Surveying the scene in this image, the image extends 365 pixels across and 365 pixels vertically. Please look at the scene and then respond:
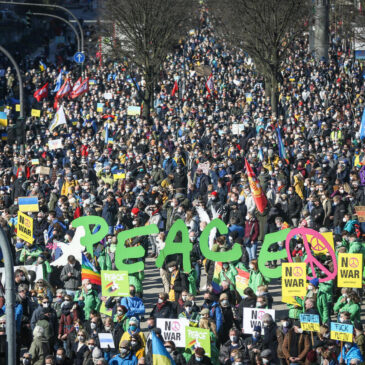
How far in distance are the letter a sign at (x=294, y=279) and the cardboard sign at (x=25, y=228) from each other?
5393mm

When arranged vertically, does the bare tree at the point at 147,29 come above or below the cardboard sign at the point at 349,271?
above

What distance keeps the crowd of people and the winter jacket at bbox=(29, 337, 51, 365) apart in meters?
0.02

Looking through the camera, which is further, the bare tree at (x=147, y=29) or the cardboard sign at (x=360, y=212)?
the bare tree at (x=147, y=29)

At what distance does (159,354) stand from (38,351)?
2.07 m

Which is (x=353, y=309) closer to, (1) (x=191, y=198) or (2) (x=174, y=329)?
(2) (x=174, y=329)

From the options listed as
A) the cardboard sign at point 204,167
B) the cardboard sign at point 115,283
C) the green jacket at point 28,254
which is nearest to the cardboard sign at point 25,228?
the green jacket at point 28,254

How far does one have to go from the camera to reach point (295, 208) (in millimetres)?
22891

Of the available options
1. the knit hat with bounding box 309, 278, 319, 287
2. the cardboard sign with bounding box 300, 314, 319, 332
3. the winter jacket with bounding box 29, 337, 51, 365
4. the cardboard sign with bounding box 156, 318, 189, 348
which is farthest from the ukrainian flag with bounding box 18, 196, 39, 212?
the cardboard sign with bounding box 300, 314, 319, 332

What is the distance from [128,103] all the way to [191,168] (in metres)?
15.3

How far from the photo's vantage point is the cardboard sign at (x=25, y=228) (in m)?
19.5

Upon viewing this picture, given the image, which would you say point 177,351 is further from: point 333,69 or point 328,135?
point 333,69

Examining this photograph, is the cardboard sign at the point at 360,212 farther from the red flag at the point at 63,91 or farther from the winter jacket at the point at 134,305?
the red flag at the point at 63,91

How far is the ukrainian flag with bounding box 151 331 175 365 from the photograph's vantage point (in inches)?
553

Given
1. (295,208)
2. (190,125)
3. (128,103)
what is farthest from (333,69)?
(295,208)
